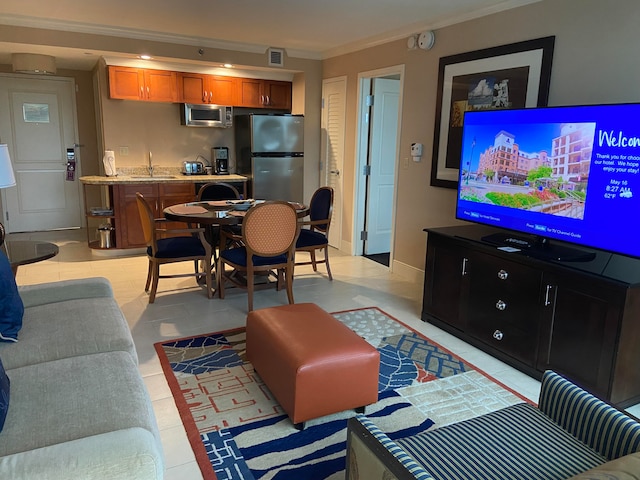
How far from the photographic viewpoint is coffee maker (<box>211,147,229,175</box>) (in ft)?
21.6

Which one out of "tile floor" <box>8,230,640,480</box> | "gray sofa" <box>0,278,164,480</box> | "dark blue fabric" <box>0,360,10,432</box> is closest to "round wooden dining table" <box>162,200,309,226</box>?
"tile floor" <box>8,230,640,480</box>

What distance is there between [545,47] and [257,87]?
4002 mm

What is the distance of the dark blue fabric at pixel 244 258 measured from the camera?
388 centimetres

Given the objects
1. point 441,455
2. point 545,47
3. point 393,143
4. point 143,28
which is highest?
point 143,28

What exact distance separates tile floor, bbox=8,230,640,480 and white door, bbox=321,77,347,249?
55 centimetres

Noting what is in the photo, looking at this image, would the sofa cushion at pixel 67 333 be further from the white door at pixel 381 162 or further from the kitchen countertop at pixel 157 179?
the white door at pixel 381 162

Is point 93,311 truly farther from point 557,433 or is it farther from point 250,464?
point 557,433

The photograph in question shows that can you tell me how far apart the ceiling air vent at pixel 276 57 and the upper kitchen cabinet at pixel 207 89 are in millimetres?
592

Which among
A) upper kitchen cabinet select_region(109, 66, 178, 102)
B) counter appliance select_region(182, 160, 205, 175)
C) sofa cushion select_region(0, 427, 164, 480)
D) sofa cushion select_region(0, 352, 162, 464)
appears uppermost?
upper kitchen cabinet select_region(109, 66, 178, 102)

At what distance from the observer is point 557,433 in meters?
1.69

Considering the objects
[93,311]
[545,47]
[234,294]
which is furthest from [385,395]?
[545,47]

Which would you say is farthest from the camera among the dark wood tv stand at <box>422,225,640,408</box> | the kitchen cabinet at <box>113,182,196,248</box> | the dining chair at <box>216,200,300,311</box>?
the kitchen cabinet at <box>113,182,196,248</box>

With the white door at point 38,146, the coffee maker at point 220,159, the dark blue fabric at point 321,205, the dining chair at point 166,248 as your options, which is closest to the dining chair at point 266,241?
the dining chair at point 166,248

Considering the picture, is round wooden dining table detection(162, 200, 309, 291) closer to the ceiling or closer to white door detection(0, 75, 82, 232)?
the ceiling
